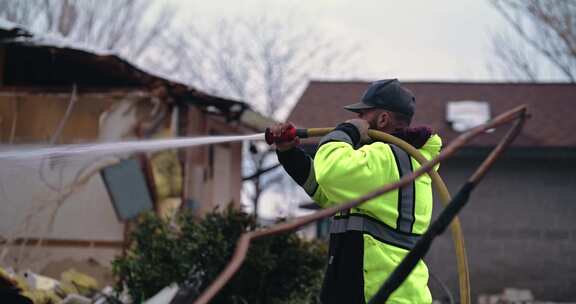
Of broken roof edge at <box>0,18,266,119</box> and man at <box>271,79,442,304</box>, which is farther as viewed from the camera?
broken roof edge at <box>0,18,266,119</box>

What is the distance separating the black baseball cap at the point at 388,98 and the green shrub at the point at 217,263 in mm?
2602

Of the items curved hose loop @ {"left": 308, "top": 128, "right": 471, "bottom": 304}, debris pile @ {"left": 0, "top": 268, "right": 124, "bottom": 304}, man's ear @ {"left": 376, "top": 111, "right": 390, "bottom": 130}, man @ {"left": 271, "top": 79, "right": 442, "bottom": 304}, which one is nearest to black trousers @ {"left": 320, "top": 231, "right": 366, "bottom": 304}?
man @ {"left": 271, "top": 79, "right": 442, "bottom": 304}

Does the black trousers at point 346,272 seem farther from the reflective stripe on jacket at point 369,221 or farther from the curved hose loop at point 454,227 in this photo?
the curved hose loop at point 454,227

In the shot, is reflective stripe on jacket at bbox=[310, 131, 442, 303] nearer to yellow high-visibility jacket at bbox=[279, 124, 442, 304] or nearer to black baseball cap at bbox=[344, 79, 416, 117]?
yellow high-visibility jacket at bbox=[279, 124, 442, 304]

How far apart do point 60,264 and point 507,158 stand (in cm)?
957

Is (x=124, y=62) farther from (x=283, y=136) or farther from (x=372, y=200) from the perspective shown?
(x=372, y=200)

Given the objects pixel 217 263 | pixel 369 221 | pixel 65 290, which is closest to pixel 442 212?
pixel 369 221

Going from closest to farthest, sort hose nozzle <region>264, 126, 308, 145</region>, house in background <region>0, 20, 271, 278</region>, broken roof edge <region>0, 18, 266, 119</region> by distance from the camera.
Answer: hose nozzle <region>264, 126, 308, 145</region> < broken roof edge <region>0, 18, 266, 119</region> < house in background <region>0, 20, 271, 278</region>

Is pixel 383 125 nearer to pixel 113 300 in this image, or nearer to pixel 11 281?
pixel 11 281

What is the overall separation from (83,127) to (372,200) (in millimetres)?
6366

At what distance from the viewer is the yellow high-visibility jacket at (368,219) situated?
349cm

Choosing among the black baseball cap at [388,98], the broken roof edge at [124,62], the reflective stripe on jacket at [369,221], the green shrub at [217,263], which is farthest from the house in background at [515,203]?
the reflective stripe on jacket at [369,221]

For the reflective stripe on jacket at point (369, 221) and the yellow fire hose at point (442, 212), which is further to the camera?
the reflective stripe on jacket at point (369, 221)

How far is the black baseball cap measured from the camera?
3.89m
